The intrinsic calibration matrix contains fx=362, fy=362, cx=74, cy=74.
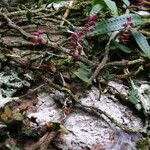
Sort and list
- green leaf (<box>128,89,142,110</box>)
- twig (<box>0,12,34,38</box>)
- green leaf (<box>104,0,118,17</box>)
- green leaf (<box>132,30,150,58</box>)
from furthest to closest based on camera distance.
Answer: green leaf (<box>104,0,118,17</box>)
twig (<box>0,12,34,38</box>)
green leaf (<box>132,30,150,58</box>)
green leaf (<box>128,89,142,110</box>)

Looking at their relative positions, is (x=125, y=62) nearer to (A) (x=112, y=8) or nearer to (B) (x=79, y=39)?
(B) (x=79, y=39)

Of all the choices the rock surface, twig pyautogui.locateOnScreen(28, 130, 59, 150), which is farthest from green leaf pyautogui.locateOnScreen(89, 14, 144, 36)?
twig pyautogui.locateOnScreen(28, 130, 59, 150)

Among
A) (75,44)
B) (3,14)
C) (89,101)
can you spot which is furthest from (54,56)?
(3,14)

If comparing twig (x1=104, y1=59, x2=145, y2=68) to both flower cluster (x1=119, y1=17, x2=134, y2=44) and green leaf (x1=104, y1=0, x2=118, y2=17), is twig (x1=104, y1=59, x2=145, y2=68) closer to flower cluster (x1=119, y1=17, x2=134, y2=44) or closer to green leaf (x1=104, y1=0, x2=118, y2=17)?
flower cluster (x1=119, y1=17, x2=134, y2=44)

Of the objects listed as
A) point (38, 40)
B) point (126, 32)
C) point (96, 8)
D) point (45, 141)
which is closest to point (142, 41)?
point (126, 32)

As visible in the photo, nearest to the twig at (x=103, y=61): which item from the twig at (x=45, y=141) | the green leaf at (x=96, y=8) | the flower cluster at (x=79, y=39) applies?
the flower cluster at (x=79, y=39)

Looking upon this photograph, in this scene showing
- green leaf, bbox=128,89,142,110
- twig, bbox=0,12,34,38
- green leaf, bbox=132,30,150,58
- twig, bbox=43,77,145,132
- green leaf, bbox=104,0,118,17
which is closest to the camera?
twig, bbox=43,77,145,132
